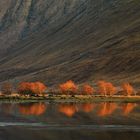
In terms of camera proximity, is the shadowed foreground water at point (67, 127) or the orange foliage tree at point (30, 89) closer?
the shadowed foreground water at point (67, 127)

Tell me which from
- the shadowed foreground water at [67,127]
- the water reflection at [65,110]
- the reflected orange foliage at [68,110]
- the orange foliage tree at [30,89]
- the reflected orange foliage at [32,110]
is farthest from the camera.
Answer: the orange foliage tree at [30,89]

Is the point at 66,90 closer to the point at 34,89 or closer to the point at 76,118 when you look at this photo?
the point at 34,89

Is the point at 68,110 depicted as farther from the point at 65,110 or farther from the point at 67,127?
the point at 67,127

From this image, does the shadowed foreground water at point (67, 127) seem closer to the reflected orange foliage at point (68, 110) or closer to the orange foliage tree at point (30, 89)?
the reflected orange foliage at point (68, 110)

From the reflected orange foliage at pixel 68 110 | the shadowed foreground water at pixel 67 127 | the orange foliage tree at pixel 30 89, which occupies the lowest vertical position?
the shadowed foreground water at pixel 67 127

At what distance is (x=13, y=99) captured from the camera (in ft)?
499

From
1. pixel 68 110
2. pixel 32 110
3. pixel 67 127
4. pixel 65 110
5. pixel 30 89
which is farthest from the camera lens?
pixel 30 89

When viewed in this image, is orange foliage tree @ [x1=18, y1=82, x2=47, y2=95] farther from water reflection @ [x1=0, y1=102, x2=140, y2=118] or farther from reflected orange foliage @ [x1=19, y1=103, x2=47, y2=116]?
reflected orange foliage @ [x1=19, y1=103, x2=47, y2=116]

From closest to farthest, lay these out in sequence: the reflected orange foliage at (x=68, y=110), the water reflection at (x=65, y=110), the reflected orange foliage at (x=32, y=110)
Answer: the reflected orange foliage at (x=32, y=110) → the reflected orange foliage at (x=68, y=110) → the water reflection at (x=65, y=110)

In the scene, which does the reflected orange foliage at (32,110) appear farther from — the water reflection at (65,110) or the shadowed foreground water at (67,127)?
the shadowed foreground water at (67,127)

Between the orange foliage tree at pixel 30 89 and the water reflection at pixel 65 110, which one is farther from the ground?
the orange foliage tree at pixel 30 89

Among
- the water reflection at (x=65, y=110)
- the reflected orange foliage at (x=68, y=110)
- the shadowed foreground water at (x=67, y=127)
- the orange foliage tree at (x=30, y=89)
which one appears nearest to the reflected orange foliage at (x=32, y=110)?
the water reflection at (x=65, y=110)

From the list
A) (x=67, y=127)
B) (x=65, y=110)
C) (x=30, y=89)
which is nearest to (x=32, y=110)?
(x=65, y=110)

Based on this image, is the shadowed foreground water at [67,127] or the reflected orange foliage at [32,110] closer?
the shadowed foreground water at [67,127]
